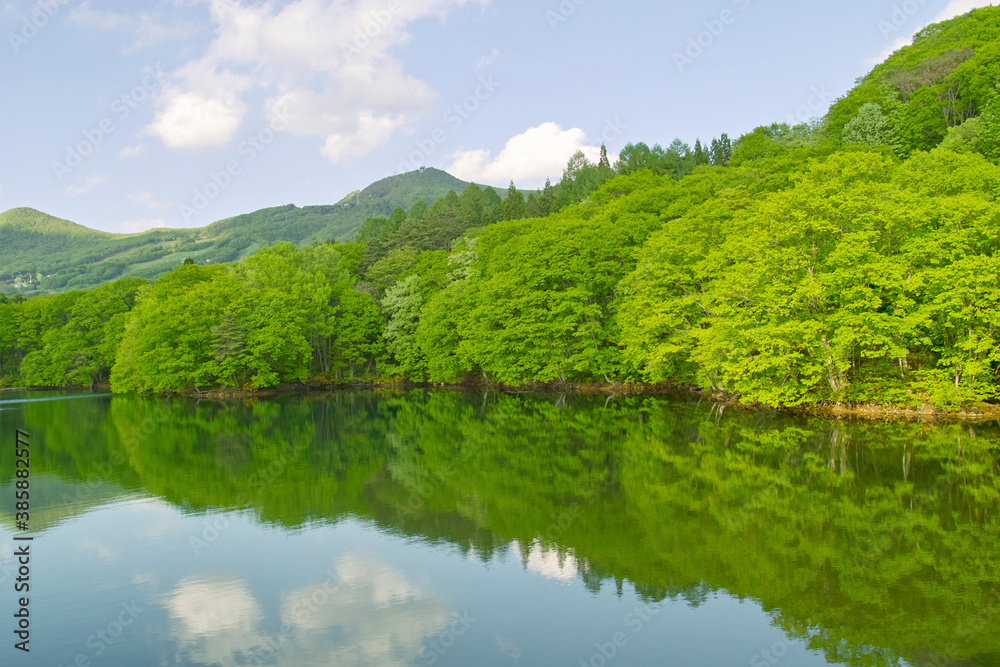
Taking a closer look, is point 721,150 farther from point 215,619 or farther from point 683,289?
point 215,619

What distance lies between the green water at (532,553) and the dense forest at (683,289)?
218 inches

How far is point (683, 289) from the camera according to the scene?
135ft

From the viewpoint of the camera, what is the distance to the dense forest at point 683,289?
91.1ft

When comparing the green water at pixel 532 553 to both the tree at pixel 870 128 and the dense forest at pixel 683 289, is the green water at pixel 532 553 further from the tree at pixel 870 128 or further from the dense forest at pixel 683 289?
the tree at pixel 870 128

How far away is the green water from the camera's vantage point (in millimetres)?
9469

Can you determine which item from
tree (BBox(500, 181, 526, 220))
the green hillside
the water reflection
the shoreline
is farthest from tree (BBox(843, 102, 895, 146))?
the water reflection

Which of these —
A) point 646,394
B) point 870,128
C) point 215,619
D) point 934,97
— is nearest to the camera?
point 215,619

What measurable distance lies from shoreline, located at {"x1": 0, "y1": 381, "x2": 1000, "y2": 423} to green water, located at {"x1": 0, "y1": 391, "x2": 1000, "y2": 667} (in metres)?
2.96

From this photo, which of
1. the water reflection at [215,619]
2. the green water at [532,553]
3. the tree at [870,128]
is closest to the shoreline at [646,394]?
the green water at [532,553]

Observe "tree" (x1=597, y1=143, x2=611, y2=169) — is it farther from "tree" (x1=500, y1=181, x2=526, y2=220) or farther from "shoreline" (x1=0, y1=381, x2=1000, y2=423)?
"shoreline" (x1=0, y1=381, x2=1000, y2=423)

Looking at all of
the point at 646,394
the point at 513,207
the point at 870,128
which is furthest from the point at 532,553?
the point at 513,207

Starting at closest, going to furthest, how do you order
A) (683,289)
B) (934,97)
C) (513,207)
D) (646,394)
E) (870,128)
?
1. (683,289)
2. (646,394)
3. (870,128)
4. (934,97)
5. (513,207)

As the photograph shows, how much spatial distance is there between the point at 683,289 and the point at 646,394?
8.04 meters

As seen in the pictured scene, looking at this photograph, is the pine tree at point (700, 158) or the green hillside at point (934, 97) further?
the pine tree at point (700, 158)
